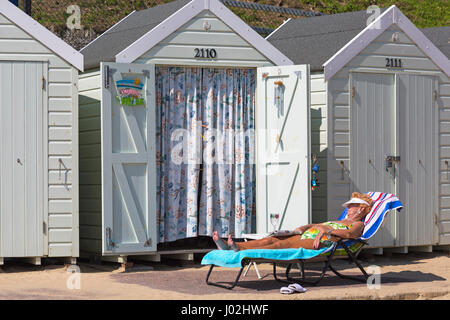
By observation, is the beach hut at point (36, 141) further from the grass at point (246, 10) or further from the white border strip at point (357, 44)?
the grass at point (246, 10)

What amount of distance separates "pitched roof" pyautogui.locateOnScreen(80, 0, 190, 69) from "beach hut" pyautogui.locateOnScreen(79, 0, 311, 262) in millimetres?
37

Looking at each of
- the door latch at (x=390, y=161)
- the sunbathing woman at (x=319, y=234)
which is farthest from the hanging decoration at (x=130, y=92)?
the door latch at (x=390, y=161)

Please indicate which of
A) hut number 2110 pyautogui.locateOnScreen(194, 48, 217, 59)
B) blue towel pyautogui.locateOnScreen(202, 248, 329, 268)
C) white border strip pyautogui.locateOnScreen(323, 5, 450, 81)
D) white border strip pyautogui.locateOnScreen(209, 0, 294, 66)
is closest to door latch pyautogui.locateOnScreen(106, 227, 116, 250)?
blue towel pyautogui.locateOnScreen(202, 248, 329, 268)

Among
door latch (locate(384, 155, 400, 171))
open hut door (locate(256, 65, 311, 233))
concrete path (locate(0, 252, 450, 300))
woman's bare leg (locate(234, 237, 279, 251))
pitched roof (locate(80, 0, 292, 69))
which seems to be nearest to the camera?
concrete path (locate(0, 252, 450, 300))

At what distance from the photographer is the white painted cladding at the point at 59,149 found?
32.1 feet

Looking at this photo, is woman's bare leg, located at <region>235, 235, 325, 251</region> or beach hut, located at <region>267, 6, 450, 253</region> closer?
woman's bare leg, located at <region>235, 235, 325, 251</region>

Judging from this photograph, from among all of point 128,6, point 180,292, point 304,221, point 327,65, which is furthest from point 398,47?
point 128,6

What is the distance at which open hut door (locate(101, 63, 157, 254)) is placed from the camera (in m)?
9.73

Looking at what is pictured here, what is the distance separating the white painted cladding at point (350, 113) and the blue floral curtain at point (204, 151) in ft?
3.25

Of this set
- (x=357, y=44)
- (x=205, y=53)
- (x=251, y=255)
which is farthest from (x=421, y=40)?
(x=251, y=255)

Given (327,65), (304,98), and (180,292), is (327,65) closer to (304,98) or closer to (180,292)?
(304,98)

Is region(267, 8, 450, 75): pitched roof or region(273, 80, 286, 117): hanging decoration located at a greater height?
region(267, 8, 450, 75): pitched roof

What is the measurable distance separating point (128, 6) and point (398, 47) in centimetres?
A: 1070

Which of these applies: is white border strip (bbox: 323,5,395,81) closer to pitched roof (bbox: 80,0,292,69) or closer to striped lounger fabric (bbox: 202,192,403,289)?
pitched roof (bbox: 80,0,292,69)
